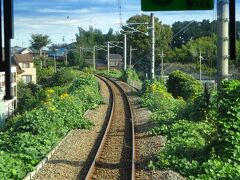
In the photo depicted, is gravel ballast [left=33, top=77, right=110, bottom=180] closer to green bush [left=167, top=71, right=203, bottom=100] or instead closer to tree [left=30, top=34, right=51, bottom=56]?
green bush [left=167, top=71, right=203, bottom=100]

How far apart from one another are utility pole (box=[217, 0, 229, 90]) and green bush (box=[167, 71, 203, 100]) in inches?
923

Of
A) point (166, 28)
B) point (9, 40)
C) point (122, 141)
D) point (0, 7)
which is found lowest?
point (122, 141)

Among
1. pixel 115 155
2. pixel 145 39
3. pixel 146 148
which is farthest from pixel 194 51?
pixel 115 155

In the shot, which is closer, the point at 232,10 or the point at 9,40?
the point at 9,40

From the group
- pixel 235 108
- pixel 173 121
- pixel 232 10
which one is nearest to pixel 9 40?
pixel 232 10

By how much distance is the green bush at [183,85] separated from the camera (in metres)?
36.3

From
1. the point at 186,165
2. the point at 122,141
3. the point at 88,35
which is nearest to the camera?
the point at 186,165

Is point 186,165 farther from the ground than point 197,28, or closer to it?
closer to it

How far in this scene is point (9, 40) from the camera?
4.13 metres

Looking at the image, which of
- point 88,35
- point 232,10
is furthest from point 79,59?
point 232,10

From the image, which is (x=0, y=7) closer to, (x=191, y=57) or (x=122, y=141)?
(x=122, y=141)

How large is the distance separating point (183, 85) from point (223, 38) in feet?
94.7

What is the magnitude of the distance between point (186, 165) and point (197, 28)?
11505 centimetres

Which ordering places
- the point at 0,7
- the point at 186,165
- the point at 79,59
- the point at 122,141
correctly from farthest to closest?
1. the point at 79,59
2. the point at 122,141
3. the point at 186,165
4. the point at 0,7
